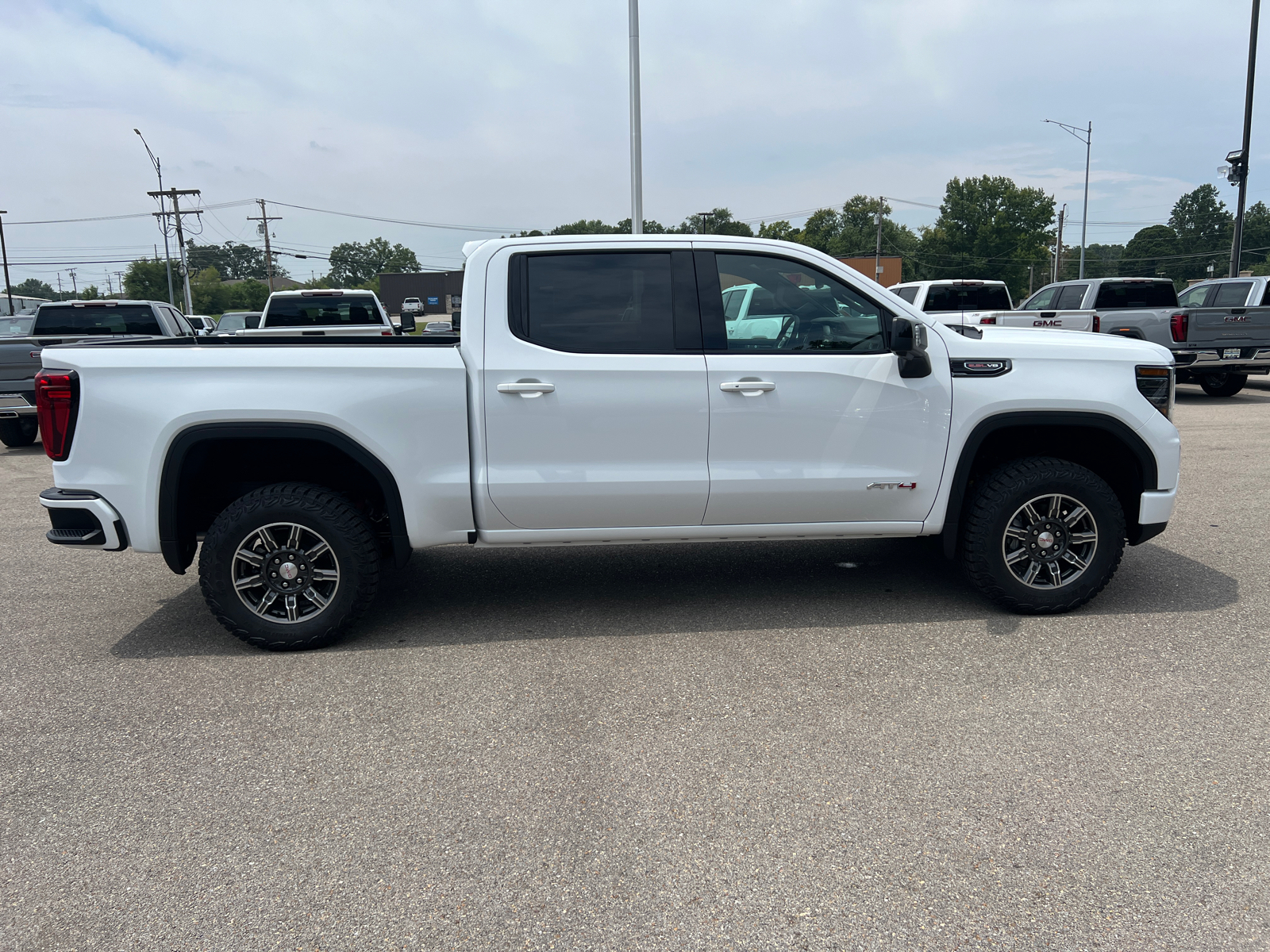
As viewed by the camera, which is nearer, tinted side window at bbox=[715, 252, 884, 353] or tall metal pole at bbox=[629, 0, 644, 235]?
tinted side window at bbox=[715, 252, 884, 353]

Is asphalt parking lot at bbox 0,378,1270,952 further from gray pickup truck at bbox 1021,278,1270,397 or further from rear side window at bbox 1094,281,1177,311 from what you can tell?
rear side window at bbox 1094,281,1177,311

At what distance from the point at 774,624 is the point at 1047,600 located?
145cm

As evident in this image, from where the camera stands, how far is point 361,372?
440 centimetres

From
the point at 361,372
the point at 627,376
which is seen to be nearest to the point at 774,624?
the point at 627,376

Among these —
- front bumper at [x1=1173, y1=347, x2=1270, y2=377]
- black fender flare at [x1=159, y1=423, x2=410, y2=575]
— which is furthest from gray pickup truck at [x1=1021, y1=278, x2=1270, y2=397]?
black fender flare at [x1=159, y1=423, x2=410, y2=575]

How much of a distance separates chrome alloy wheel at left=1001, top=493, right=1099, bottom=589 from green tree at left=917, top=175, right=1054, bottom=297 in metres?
98.2

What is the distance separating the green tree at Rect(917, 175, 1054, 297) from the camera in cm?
9562

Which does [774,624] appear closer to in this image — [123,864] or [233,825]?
[233,825]

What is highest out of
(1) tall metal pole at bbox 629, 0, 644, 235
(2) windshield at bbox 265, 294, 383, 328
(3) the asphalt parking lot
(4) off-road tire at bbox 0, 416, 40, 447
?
(1) tall metal pole at bbox 629, 0, 644, 235

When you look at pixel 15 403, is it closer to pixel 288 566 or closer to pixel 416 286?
pixel 288 566

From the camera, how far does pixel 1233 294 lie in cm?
1559

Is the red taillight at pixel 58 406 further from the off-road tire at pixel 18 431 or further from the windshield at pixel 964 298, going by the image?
the windshield at pixel 964 298

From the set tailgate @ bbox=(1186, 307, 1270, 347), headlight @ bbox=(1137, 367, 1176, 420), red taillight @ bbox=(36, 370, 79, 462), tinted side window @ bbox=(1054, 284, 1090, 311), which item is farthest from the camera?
tinted side window @ bbox=(1054, 284, 1090, 311)

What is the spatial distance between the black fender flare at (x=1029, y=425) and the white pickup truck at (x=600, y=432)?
0.04ft
